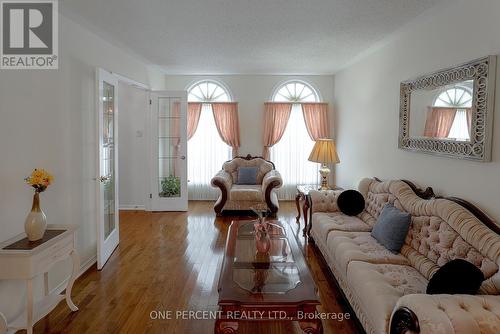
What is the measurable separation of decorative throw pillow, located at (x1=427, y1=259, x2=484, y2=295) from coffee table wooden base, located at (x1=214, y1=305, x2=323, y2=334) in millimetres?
711

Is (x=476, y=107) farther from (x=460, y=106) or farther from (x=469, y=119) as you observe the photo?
(x=460, y=106)

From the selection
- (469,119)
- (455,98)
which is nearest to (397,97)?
(455,98)

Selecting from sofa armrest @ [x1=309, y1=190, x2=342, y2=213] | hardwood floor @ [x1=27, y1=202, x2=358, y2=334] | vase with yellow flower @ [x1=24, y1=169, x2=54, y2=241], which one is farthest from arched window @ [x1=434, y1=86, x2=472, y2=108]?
vase with yellow flower @ [x1=24, y1=169, x2=54, y2=241]

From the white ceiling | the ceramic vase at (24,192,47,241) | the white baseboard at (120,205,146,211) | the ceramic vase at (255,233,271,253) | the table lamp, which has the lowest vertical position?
the white baseboard at (120,205,146,211)

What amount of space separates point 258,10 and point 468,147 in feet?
7.24

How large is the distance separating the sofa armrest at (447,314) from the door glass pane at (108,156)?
3.35m

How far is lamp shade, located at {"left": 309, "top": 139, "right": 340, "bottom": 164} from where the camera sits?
5.36 m

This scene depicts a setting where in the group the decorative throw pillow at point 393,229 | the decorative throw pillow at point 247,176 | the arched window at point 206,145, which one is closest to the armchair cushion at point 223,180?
the decorative throw pillow at point 247,176

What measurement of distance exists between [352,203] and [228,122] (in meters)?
3.75

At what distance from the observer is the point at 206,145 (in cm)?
738

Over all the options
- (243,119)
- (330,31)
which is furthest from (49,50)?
(243,119)

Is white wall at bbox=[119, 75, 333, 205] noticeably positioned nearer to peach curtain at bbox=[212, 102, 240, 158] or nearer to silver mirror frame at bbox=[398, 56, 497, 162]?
peach curtain at bbox=[212, 102, 240, 158]

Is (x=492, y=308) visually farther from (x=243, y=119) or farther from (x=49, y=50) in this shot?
(x=243, y=119)

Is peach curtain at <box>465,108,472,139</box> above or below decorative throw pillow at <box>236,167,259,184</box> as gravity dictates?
above
